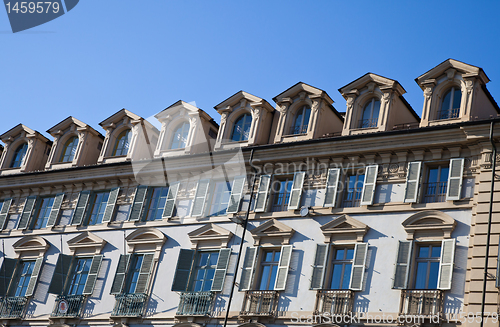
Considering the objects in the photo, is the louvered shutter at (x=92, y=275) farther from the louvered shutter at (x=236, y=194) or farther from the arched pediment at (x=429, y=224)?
the arched pediment at (x=429, y=224)

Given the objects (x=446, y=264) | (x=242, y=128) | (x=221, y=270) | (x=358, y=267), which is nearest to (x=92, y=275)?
(x=221, y=270)

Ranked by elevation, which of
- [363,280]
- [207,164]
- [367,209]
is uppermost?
[207,164]

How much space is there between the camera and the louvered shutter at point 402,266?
22.9m

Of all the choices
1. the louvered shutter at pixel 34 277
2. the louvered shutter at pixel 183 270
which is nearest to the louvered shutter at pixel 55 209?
the louvered shutter at pixel 34 277

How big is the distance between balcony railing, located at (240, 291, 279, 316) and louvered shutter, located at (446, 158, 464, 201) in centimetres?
714

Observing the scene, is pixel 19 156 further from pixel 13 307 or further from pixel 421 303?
pixel 421 303

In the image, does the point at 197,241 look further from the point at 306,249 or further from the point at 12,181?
the point at 12,181

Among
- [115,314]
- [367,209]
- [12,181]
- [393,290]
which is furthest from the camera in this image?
[12,181]

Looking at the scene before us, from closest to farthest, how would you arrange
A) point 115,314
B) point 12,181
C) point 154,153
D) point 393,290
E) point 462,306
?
point 462,306
point 393,290
point 115,314
point 154,153
point 12,181

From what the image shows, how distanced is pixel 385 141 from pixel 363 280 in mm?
5321

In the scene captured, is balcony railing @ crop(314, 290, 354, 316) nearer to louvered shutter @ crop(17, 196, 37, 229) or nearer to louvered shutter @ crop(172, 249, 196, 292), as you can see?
louvered shutter @ crop(172, 249, 196, 292)

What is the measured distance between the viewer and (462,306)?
71.0ft

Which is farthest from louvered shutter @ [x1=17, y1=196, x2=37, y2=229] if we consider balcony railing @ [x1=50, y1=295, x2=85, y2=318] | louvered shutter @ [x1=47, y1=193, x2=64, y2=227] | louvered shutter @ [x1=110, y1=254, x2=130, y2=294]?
louvered shutter @ [x1=110, y1=254, x2=130, y2=294]

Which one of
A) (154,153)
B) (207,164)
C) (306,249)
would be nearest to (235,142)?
(207,164)
